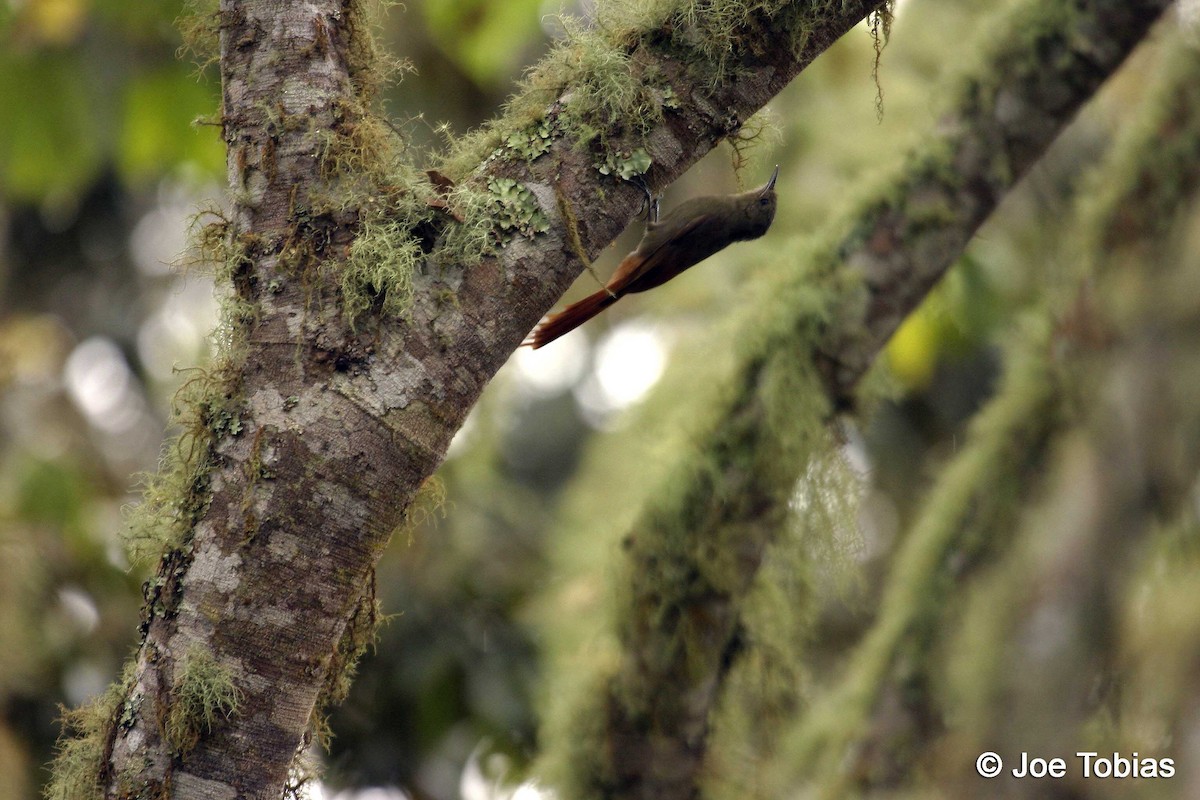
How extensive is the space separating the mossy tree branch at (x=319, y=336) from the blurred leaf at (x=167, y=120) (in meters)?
1.86

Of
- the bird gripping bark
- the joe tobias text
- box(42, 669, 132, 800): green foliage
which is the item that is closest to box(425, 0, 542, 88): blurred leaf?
the bird gripping bark

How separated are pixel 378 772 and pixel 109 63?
98.2 inches

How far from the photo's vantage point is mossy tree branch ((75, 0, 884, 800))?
1295mm

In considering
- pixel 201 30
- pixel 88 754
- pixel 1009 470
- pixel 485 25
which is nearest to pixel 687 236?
pixel 201 30

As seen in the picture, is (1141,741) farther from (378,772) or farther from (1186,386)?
(378,772)

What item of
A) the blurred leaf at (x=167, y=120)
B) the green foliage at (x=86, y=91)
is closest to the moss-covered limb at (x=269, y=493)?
the blurred leaf at (x=167, y=120)

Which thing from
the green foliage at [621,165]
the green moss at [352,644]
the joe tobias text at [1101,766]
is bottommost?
the green moss at [352,644]

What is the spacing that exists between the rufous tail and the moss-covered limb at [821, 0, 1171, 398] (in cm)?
93

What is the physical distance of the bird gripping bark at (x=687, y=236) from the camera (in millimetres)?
1853

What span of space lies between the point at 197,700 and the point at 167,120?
2544 mm

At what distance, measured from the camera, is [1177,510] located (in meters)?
3.46

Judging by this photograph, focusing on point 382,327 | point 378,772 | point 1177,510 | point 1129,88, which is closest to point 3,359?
point 378,772

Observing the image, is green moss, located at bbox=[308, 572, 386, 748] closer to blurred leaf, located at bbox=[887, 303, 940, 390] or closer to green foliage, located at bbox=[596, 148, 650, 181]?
green foliage, located at bbox=[596, 148, 650, 181]

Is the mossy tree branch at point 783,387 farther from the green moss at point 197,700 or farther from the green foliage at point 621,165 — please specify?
the green moss at point 197,700
